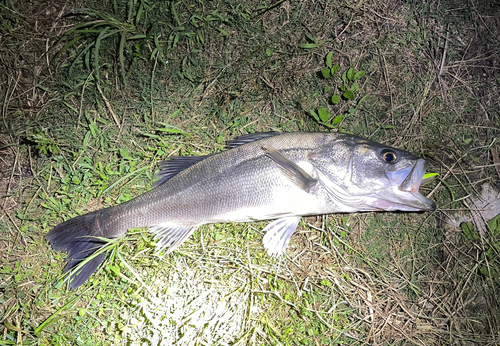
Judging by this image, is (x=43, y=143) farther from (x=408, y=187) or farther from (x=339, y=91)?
(x=408, y=187)

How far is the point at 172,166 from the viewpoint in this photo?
274 cm

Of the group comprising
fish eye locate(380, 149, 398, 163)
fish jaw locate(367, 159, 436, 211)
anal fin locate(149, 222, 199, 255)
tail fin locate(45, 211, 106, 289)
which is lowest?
tail fin locate(45, 211, 106, 289)

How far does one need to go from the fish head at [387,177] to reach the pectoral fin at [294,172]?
0.99 feet

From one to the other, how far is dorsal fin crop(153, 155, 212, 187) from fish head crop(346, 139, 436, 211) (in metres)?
1.29

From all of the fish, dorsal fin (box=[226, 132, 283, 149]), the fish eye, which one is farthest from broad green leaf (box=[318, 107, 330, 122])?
the fish eye

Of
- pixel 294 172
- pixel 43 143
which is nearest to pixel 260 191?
pixel 294 172

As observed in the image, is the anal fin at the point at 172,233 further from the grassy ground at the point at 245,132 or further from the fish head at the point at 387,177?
the fish head at the point at 387,177

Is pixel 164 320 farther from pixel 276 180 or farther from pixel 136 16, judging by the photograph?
pixel 136 16

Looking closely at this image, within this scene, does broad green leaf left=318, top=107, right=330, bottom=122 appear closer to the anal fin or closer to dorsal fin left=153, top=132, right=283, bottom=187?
dorsal fin left=153, top=132, right=283, bottom=187

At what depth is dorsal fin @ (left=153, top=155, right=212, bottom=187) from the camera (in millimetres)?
2719

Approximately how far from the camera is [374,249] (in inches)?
115

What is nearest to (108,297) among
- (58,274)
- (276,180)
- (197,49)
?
(58,274)

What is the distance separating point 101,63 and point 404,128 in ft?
9.32

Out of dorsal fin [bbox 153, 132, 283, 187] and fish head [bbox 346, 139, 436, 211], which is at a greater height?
fish head [bbox 346, 139, 436, 211]
